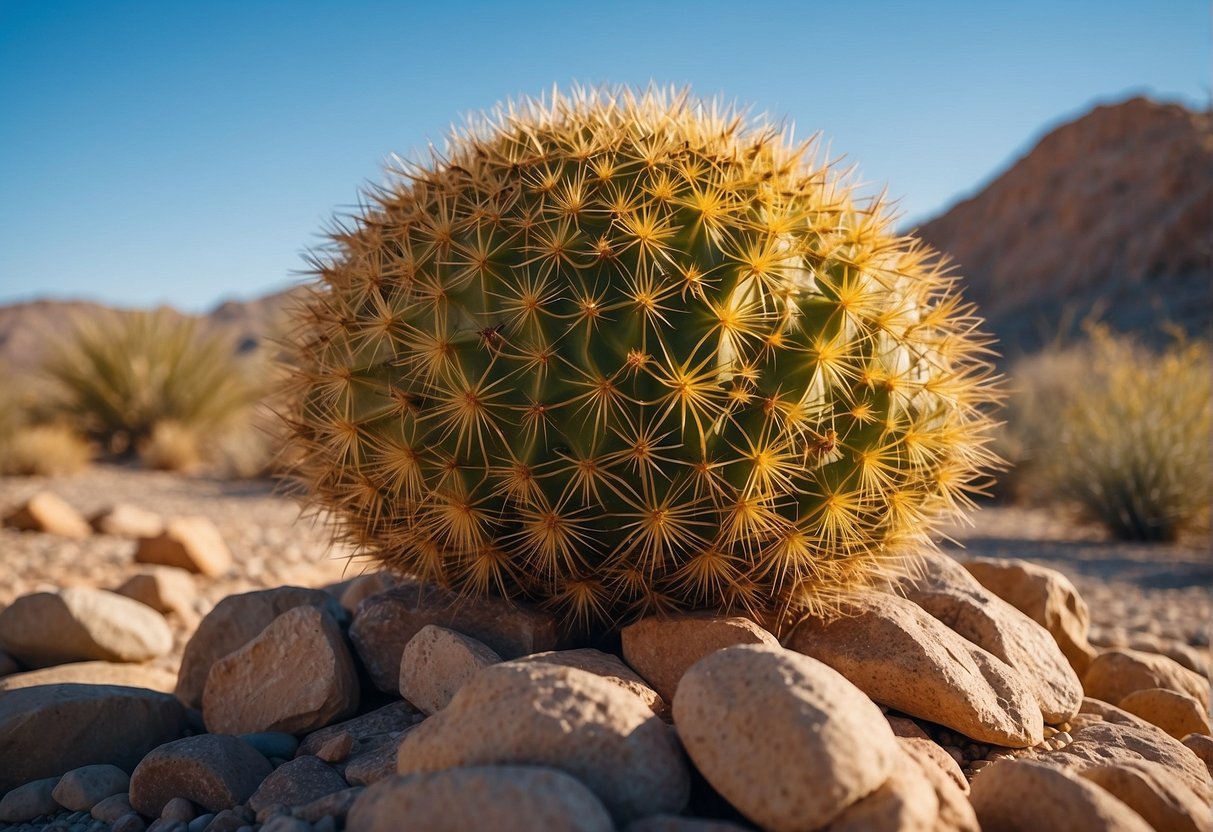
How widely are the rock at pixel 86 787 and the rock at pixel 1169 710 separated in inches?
125

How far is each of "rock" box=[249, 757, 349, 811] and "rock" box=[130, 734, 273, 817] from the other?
0.26ft

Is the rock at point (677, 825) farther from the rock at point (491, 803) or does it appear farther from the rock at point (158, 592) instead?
the rock at point (158, 592)

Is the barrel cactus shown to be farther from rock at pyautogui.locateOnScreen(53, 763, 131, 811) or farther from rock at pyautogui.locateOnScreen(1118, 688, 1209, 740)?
rock at pyautogui.locateOnScreen(1118, 688, 1209, 740)

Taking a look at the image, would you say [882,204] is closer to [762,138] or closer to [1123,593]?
[762,138]

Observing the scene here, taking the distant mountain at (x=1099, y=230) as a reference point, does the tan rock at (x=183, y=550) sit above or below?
below

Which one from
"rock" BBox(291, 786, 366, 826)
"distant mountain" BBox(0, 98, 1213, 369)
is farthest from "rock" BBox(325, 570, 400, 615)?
Result: "distant mountain" BBox(0, 98, 1213, 369)

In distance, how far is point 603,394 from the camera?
2.31m

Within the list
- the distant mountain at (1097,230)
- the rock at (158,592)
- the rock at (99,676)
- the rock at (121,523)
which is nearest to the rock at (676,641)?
the rock at (99,676)

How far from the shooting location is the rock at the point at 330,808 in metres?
2.06

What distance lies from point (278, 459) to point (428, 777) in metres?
1.77

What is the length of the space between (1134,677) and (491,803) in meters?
2.69

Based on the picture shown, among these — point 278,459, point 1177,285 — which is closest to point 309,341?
point 278,459

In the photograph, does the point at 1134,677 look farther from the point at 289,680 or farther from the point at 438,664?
the point at 289,680

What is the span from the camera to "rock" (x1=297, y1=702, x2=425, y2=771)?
2.65m
